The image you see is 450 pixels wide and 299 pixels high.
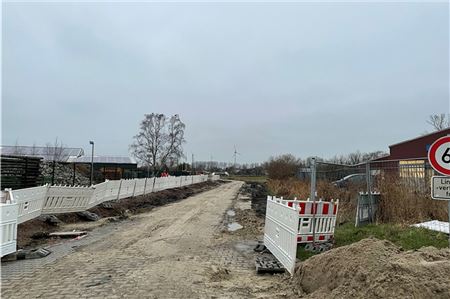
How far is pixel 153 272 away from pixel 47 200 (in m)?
9.14

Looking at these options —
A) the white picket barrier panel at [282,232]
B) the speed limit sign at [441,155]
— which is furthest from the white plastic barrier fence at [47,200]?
the speed limit sign at [441,155]

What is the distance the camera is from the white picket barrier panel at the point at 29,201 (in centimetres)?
1170

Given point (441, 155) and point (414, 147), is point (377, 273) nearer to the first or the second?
point (441, 155)

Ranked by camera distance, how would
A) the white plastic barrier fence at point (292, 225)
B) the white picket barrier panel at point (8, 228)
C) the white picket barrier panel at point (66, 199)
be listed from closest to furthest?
the white plastic barrier fence at point (292, 225)
the white picket barrier panel at point (8, 228)
the white picket barrier panel at point (66, 199)

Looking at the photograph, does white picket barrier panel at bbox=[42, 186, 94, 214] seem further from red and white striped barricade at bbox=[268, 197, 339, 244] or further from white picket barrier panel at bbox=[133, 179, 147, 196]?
red and white striped barricade at bbox=[268, 197, 339, 244]

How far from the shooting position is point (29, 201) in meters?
12.7

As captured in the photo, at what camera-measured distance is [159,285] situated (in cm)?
652

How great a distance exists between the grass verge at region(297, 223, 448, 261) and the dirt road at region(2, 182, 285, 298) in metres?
1.98

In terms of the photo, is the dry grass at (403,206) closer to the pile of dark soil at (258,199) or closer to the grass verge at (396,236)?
the grass verge at (396,236)

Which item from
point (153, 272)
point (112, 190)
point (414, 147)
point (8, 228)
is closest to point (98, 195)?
point (112, 190)

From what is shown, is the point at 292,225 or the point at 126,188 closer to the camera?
the point at 292,225

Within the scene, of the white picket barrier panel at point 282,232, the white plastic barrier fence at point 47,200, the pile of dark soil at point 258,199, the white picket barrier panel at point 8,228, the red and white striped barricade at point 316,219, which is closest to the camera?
the white picket barrier panel at point 282,232

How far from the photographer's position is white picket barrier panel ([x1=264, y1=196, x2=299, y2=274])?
7.40 metres

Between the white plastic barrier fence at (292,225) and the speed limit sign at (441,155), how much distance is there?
2.65m
